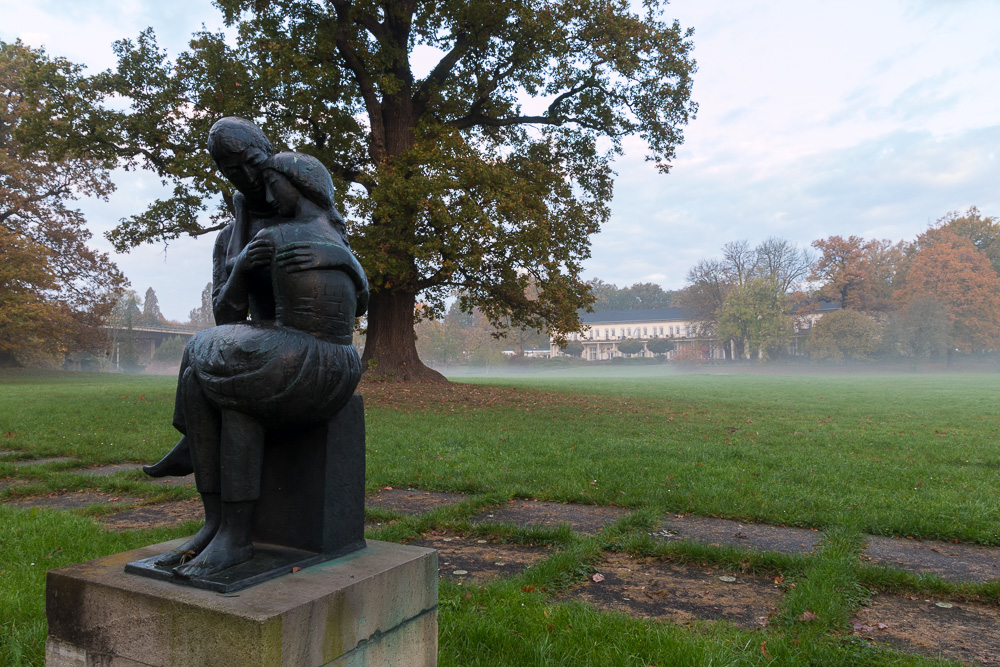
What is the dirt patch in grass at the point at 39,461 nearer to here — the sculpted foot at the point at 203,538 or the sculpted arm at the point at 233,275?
the sculpted arm at the point at 233,275

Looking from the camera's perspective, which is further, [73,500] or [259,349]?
[73,500]

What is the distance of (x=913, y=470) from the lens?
7918 mm

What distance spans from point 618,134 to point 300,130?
9.91 m

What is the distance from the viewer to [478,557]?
4398 mm

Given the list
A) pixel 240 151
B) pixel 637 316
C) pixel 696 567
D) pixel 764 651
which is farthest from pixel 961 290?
pixel 240 151

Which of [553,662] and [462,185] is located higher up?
[462,185]

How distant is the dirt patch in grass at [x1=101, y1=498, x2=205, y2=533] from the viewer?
498cm

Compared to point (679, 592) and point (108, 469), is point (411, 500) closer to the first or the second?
point (679, 592)

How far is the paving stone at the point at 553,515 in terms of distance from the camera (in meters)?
5.19

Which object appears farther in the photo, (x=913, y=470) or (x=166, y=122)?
(x=166, y=122)

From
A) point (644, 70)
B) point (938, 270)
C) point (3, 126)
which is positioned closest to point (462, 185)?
point (644, 70)

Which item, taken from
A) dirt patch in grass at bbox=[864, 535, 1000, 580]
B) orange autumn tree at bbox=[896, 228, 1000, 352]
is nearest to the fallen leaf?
dirt patch in grass at bbox=[864, 535, 1000, 580]

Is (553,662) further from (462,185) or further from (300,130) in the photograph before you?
(300,130)

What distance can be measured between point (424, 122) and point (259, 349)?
16984mm
